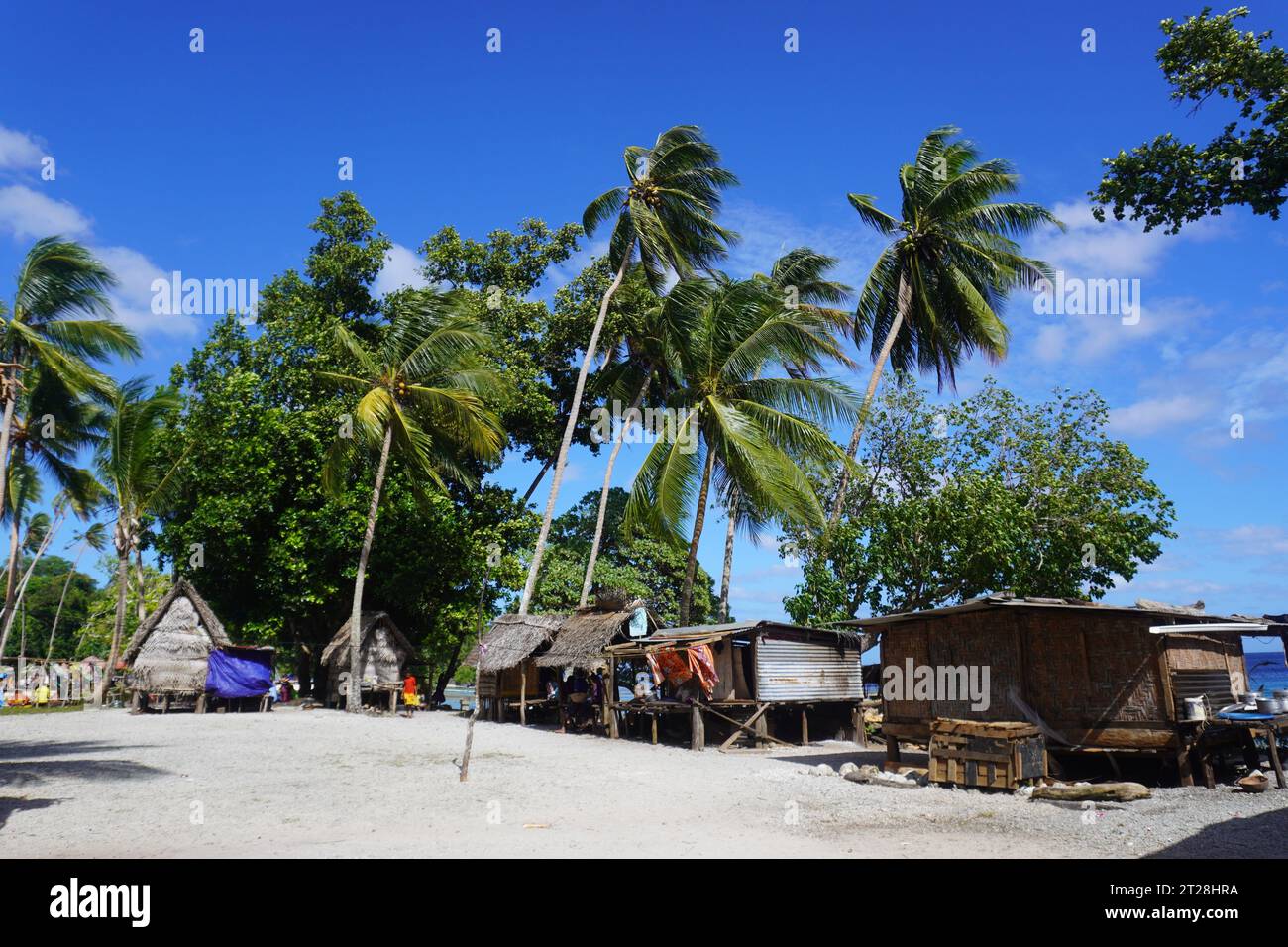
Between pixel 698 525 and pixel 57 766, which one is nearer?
pixel 57 766

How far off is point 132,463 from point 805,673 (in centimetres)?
2112

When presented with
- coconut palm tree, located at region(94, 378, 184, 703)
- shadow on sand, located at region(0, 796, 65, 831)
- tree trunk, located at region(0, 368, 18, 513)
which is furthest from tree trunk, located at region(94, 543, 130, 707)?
shadow on sand, located at region(0, 796, 65, 831)

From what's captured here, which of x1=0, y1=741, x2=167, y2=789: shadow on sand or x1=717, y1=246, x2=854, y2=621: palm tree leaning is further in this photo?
x1=717, y1=246, x2=854, y2=621: palm tree leaning

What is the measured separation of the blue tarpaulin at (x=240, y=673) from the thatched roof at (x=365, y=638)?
1.96 meters

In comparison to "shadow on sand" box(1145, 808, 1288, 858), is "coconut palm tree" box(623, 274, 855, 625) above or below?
above

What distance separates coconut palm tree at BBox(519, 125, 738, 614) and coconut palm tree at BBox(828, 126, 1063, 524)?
16.8ft

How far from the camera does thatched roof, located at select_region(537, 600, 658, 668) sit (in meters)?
21.7

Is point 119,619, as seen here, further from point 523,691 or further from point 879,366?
point 879,366

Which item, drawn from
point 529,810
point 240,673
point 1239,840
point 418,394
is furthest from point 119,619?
point 1239,840

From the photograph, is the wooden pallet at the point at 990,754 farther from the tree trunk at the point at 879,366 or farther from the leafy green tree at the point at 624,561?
the leafy green tree at the point at 624,561

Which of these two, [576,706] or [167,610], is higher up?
[167,610]

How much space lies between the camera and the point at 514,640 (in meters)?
25.0

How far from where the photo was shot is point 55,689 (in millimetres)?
37250

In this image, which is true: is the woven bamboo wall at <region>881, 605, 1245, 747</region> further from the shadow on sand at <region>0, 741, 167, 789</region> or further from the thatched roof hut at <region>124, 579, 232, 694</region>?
the thatched roof hut at <region>124, 579, 232, 694</region>
